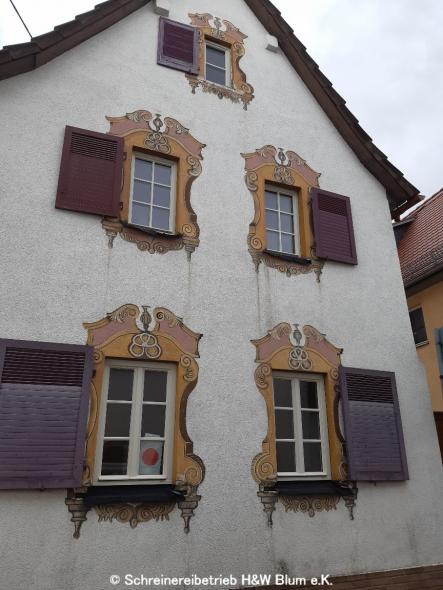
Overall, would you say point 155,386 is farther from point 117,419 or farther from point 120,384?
point 117,419

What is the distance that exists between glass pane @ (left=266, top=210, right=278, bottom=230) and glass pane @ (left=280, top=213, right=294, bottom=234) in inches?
4.2

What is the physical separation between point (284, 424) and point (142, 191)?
349 cm

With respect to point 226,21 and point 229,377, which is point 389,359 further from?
point 226,21

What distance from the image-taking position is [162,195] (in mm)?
6172

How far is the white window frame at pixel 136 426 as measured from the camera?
4664mm

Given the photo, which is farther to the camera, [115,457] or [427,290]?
[427,290]

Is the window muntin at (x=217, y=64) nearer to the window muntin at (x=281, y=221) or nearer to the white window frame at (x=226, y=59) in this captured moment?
the white window frame at (x=226, y=59)

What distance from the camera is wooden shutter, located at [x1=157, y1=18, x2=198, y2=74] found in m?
6.99

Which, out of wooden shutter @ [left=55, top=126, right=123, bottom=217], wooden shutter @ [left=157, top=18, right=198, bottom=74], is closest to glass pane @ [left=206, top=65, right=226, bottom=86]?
wooden shutter @ [left=157, top=18, right=198, bottom=74]

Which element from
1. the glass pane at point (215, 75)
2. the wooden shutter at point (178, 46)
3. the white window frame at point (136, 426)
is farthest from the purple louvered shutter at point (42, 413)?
the glass pane at point (215, 75)

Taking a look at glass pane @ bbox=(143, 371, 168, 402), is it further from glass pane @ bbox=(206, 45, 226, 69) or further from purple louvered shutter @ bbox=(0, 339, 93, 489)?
glass pane @ bbox=(206, 45, 226, 69)

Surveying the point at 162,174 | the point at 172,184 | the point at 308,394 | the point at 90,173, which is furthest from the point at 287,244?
the point at 90,173

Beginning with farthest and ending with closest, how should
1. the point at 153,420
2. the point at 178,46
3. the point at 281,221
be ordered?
1. the point at 178,46
2. the point at 281,221
3. the point at 153,420

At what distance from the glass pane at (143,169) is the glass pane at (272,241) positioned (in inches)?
Answer: 72.9
